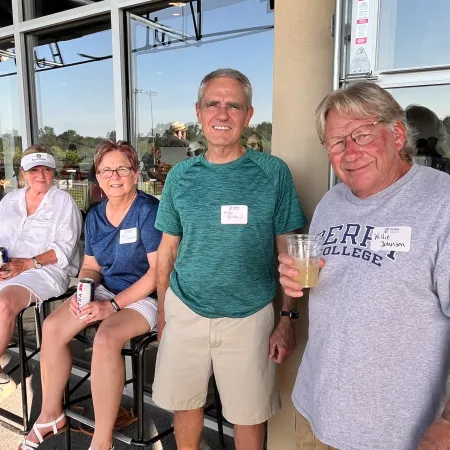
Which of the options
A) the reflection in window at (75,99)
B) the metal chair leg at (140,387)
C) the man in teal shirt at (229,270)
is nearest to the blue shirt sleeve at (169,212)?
the man in teal shirt at (229,270)

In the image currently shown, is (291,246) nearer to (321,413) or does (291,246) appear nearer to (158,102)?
(321,413)

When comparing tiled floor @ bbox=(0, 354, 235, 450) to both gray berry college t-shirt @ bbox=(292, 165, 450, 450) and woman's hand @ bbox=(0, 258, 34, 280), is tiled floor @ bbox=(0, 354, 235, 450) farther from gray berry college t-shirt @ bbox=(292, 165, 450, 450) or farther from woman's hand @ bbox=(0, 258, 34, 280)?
gray berry college t-shirt @ bbox=(292, 165, 450, 450)

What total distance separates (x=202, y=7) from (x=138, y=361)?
2.34 m

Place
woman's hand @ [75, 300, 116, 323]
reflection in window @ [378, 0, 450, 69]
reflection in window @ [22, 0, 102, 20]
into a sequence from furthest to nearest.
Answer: reflection in window @ [22, 0, 102, 20] < woman's hand @ [75, 300, 116, 323] < reflection in window @ [378, 0, 450, 69]

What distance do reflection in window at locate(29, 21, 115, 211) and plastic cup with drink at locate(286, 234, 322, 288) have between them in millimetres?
2257

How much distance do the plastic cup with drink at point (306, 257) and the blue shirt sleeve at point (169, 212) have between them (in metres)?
0.68

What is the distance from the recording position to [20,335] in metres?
2.41

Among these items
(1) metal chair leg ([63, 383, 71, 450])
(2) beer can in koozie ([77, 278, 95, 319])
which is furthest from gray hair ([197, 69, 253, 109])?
(1) metal chair leg ([63, 383, 71, 450])

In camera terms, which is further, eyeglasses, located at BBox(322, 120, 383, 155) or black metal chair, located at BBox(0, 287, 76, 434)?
black metal chair, located at BBox(0, 287, 76, 434)

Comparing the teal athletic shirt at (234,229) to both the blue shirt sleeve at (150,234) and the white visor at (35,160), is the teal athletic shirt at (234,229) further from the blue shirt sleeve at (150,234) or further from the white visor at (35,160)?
the white visor at (35,160)

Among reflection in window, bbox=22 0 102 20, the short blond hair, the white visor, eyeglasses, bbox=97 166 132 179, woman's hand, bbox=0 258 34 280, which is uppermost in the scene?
reflection in window, bbox=22 0 102 20

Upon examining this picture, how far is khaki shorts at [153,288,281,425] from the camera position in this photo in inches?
66.1

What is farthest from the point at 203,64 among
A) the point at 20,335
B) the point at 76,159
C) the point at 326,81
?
the point at 20,335

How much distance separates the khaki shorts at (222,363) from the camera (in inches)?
66.1
